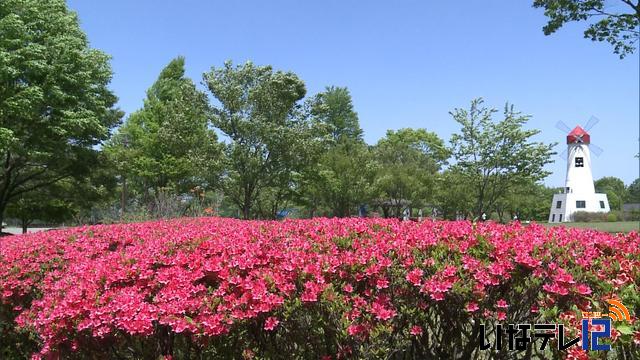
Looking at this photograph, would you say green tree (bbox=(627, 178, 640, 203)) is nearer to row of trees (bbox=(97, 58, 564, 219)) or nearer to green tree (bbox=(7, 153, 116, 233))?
row of trees (bbox=(97, 58, 564, 219))

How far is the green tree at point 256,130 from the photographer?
2286 cm

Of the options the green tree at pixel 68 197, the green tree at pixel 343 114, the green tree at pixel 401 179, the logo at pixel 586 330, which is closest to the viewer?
the logo at pixel 586 330

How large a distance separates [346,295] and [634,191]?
376 feet

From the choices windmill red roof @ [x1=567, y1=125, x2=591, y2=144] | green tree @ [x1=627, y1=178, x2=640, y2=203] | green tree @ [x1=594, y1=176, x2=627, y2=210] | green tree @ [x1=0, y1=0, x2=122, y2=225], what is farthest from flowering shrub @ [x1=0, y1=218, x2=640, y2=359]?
green tree @ [x1=627, y1=178, x2=640, y2=203]

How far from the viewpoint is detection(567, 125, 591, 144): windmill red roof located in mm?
56844

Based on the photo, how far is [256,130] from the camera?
22531 millimetres

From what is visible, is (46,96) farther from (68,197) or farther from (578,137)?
(578,137)

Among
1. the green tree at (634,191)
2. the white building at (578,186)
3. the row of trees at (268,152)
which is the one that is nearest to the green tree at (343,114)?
the row of trees at (268,152)

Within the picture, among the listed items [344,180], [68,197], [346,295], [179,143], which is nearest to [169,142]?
[179,143]

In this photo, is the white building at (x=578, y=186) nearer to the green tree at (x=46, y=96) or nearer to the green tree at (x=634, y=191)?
the green tree at (x=634, y=191)

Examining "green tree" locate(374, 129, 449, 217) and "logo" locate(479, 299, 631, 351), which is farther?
"green tree" locate(374, 129, 449, 217)

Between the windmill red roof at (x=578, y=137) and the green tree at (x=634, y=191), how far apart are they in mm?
46365

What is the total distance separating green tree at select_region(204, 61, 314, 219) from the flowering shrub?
19380 millimetres

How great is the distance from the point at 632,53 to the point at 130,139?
92.9ft
